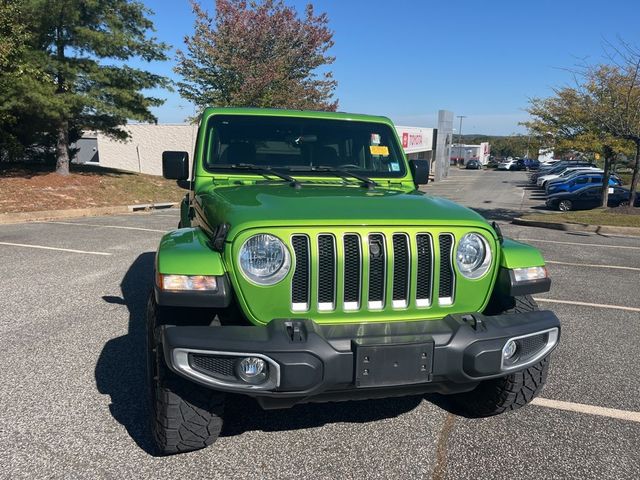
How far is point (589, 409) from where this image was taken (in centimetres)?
334

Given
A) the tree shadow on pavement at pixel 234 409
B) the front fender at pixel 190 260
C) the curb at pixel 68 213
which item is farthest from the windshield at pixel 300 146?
the curb at pixel 68 213

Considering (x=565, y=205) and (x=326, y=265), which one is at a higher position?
(x=326, y=265)

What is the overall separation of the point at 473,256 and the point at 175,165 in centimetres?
264

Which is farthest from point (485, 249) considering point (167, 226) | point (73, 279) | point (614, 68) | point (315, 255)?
point (614, 68)

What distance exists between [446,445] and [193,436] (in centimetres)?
138

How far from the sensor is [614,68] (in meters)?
17.1

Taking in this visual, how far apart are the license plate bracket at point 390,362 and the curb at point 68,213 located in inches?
470

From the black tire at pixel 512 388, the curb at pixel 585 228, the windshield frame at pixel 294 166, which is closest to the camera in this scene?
the black tire at pixel 512 388

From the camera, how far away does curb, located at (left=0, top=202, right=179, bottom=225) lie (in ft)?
39.9

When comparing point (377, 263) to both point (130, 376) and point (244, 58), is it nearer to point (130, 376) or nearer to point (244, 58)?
point (130, 376)

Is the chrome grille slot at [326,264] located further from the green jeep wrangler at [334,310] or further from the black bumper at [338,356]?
the black bumper at [338,356]

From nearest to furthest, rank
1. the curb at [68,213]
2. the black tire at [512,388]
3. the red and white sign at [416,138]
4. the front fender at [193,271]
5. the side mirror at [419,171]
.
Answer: the front fender at [193,271]
the black tire at [512,388]
the side mirror at [419,171]
the curb at [68,213]
the red and white sign at [416,138]

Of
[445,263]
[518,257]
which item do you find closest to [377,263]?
[445,263]

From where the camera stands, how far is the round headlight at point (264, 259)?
8.19 ft
